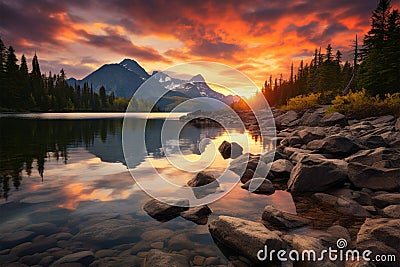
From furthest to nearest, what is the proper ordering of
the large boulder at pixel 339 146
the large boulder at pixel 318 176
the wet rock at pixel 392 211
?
the large boulder at pixel 339 146
the large boulder at pixel 318 176
the wet rock at pixel 392 211

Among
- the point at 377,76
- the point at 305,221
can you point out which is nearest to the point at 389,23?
the point at 377,76

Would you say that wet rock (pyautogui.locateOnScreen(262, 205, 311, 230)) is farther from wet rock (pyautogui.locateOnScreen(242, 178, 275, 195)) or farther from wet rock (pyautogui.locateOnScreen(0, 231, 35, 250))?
wet rock (pyautogui.locateOnScreen(0, 231, 35, 250))

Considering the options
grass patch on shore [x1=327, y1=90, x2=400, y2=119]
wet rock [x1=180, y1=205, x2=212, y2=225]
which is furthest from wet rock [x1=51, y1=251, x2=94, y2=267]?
grass patch on shore [x1=327, y1=90, x2=400, y2=119]

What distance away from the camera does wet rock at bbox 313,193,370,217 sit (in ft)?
23.6

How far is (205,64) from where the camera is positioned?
18.5 ft

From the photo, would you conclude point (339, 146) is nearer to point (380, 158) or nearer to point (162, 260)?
point (380, 158)

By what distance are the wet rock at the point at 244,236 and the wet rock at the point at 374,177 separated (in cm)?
529

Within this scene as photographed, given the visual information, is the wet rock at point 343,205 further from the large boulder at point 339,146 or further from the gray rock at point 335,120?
the gray rock at point 335,120

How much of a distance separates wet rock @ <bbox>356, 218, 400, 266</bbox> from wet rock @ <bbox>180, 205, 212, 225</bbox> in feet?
12.4

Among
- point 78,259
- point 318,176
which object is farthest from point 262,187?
point 78,259

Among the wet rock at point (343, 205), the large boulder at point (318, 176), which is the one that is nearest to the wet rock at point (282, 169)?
the large boulder at point (318, 176)

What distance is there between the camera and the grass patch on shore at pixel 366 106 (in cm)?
2356

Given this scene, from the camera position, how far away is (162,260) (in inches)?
181

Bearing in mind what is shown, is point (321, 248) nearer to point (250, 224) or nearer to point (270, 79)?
point (250, 224)
